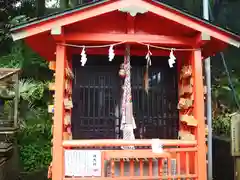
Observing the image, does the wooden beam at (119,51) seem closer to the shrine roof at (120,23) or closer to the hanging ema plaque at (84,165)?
the shrine roof at (120,23)

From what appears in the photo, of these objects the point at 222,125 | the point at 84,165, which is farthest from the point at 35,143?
the point at 222,125

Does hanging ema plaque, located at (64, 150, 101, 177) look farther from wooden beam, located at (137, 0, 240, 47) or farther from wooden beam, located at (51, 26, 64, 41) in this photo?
wooden beam, located at (137, 0, 240, 47)

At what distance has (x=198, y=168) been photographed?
505 cm

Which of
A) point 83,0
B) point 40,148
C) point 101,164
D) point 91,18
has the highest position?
point 83,0

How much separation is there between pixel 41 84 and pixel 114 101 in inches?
185

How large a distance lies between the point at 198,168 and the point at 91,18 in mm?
3419

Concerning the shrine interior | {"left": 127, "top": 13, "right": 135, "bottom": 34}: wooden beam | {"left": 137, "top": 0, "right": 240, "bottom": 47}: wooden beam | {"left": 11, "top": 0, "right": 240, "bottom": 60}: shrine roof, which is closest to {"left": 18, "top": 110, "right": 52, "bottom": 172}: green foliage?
the shrine interior

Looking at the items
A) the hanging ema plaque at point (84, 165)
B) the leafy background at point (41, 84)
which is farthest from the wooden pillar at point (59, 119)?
the leafy background at point (41, 84)

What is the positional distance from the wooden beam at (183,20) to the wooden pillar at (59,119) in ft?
5.74

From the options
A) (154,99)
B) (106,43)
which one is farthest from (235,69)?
(106,43)

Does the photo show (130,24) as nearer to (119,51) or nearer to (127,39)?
(127,39)

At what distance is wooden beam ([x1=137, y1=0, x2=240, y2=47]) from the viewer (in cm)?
500

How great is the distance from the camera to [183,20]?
16.7 ft

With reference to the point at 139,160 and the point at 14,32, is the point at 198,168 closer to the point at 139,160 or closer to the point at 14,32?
→ the point at 139,160
